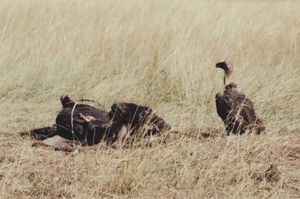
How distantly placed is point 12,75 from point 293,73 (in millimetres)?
3287

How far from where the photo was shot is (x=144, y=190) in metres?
3.61

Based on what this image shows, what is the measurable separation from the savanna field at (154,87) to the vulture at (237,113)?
0.53 feet

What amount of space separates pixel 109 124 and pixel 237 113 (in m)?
1.05

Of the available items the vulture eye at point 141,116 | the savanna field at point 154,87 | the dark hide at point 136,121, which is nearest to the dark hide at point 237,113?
the savanna field at point 154,87

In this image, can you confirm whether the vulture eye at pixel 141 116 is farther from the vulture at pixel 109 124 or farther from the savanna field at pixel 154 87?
the savanna field at pixel 154 87

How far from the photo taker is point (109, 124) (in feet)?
15.2

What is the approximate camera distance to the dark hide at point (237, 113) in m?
4.86

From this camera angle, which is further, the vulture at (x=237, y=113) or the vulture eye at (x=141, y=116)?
the vulture at (x=237, y=113)

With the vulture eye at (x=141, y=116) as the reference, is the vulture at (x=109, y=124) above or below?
below

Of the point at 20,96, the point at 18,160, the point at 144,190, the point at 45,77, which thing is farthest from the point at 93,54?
the point at 144,190

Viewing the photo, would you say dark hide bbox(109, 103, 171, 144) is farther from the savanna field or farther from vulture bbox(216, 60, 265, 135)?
vulture bbox(216, 60, 265, 135)

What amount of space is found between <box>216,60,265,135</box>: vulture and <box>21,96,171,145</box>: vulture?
0.60 m

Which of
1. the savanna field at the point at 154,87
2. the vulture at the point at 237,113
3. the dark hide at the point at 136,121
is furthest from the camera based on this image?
the vulture at the point at 237,113

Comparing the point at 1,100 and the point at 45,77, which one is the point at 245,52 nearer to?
the point at 45,77
